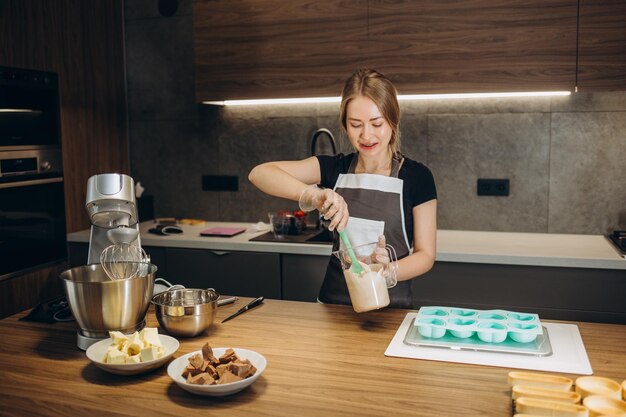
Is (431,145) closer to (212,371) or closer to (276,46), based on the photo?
(276,46)

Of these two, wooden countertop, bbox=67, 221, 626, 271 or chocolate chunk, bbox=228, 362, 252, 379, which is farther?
wooden countertop, bbox=67, 221, 626, 271

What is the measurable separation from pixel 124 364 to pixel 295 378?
0.36 meters

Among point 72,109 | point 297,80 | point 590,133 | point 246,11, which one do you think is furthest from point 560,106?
point 72,109

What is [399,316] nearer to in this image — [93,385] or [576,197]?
[93,385]

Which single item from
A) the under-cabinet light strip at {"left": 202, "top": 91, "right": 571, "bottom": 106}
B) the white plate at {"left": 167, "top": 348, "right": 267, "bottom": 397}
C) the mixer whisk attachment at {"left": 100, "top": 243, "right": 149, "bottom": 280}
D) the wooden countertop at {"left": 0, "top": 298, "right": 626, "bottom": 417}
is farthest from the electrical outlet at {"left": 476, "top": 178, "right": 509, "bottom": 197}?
the white plate at {"left": 167, "top": 348, "right": 267, "bottom": 397}

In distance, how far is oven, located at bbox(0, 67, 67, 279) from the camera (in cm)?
286

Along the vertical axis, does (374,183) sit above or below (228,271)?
above

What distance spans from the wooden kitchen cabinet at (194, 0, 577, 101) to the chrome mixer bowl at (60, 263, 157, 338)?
1730 mm

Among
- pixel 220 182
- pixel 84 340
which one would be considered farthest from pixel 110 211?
pixel 220 182

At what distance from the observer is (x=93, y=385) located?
4.29ft

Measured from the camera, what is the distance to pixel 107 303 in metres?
1.46

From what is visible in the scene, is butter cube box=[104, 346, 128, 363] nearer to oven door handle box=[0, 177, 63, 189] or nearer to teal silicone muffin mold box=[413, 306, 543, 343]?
teal silicone muffin mold box=[413, 306, 543, 343]

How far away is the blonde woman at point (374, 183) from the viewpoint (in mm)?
1973

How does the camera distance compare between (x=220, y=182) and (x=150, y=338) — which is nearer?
(x=150, y=338)
